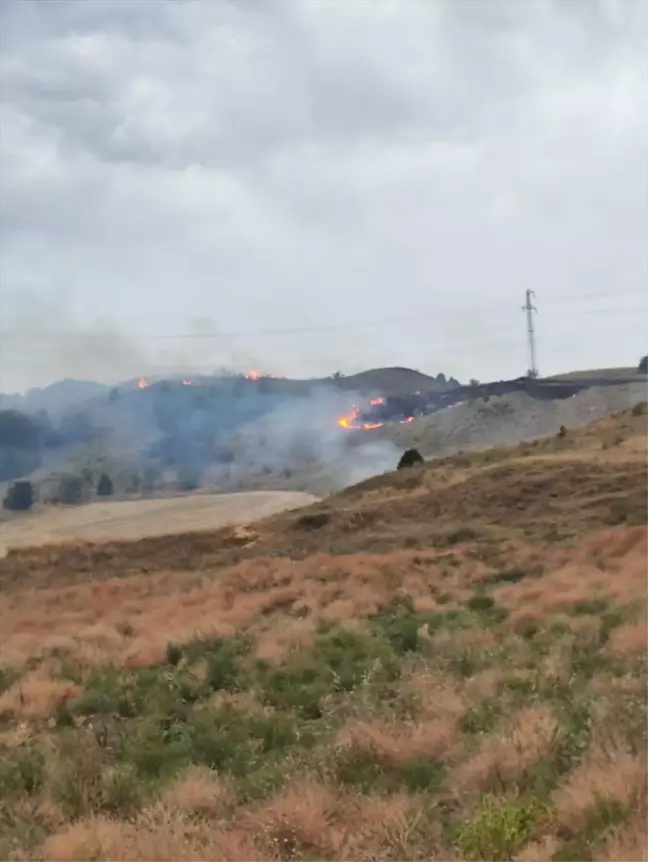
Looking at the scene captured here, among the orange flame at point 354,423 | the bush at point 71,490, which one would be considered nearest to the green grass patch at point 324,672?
the bush at point 71,490

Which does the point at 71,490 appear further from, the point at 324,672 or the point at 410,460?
the point at 324,672

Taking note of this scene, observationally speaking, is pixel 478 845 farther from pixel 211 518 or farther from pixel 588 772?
pixel 211 518

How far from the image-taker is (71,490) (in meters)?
95.5

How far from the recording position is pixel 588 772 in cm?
548

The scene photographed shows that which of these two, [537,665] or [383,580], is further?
[383,580]

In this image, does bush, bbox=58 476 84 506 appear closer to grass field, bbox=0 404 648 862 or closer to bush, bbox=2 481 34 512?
bush, bbox=2 481 34 512

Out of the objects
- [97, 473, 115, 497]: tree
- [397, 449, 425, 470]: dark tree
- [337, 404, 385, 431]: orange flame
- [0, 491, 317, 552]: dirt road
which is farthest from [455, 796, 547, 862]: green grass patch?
[337, 404, 385, 431]: orange flame

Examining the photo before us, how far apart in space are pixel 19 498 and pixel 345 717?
85088 millimetres

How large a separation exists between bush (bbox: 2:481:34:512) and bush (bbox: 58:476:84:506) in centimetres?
360

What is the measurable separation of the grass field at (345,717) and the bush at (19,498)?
68649mm

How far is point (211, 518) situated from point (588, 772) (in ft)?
190

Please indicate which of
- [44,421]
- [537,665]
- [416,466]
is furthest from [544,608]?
[44,421]

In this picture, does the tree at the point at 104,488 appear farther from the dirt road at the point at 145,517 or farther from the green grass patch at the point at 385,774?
the green grass patch at the point at 385,774

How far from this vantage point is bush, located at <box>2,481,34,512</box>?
285 ft
